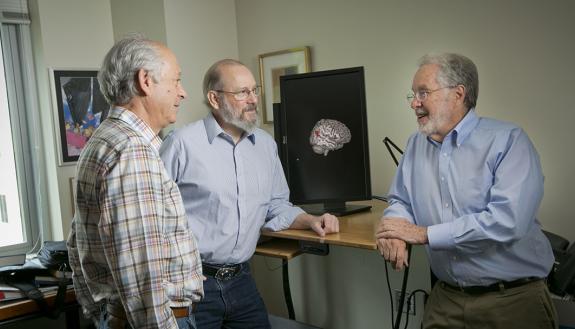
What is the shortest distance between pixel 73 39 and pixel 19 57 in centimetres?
32

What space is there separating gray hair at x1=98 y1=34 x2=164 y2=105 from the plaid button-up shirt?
0.16 ft

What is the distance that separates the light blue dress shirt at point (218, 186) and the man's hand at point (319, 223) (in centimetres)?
16

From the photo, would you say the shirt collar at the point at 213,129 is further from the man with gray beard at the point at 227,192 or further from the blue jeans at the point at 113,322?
the blue jeans at the point at 113,322

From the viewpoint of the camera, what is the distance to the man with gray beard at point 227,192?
1.86 metres

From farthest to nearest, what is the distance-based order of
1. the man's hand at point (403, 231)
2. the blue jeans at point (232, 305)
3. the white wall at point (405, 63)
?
the white wall at point (405, 63), the blue jeans at point (232, 305), the man's hand at point (403, 231)

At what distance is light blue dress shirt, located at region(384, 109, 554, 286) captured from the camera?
1545 millimetres

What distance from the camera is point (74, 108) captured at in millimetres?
3061

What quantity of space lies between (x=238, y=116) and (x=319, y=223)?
52cm

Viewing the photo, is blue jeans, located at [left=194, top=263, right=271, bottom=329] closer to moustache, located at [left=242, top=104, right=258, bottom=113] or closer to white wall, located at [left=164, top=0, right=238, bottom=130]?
moustache, located at [left=242, top=104, right=258, bottom=113]

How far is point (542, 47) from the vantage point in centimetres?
206

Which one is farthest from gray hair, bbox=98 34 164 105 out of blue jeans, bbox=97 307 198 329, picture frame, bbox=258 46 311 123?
picture frame, bbox=258 46 311 123

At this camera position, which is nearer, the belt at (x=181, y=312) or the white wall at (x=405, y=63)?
the belt at (x=181, y=312)

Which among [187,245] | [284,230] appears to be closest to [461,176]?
[284,230]

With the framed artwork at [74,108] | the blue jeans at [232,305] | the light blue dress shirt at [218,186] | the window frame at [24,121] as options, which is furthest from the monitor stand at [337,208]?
the window frame at [24,121]
